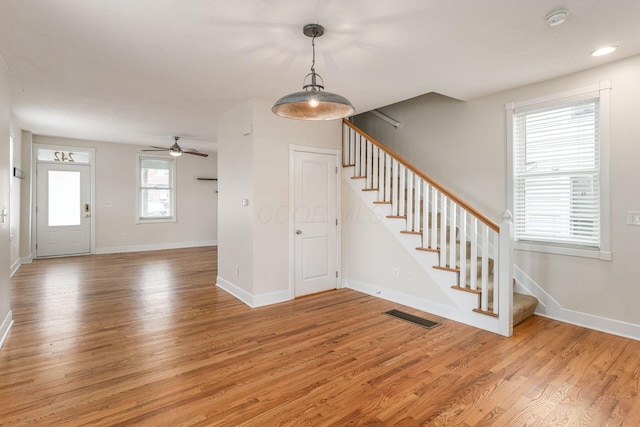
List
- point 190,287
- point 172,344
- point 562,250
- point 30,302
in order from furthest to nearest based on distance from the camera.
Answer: point 190,287 < point 30,302 < point 562,250 < point 172,344

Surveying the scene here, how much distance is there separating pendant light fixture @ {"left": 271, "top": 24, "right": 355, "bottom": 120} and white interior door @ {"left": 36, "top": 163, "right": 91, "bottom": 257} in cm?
719

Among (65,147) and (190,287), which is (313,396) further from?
(65,147)

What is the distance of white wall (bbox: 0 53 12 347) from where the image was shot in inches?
119

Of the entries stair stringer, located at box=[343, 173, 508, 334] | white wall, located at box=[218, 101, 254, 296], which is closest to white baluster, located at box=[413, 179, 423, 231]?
stair stringer, located at box=[343, 173, 508, 334]

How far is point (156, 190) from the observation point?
846 centimetres

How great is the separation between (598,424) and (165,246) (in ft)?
28.8

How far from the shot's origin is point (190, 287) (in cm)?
499

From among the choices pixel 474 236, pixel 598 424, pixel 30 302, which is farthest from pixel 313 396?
pixel 30 302

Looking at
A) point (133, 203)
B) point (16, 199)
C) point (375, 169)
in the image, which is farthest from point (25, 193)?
point (375, 169)

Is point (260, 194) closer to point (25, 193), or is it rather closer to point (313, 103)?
point (313, 103)

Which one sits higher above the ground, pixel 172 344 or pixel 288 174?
pixel 288 174

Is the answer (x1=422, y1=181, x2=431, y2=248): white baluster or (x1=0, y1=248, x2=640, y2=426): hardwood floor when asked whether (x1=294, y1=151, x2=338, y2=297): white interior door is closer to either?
(x1=0, y1=248, x2=640, y2=426): hardwood floor

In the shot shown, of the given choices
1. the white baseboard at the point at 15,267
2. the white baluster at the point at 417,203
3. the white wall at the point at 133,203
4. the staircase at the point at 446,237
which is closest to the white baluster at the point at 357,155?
the staircase at the point at 446,237

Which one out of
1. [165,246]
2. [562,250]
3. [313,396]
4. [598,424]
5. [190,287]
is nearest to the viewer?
[598,424]
